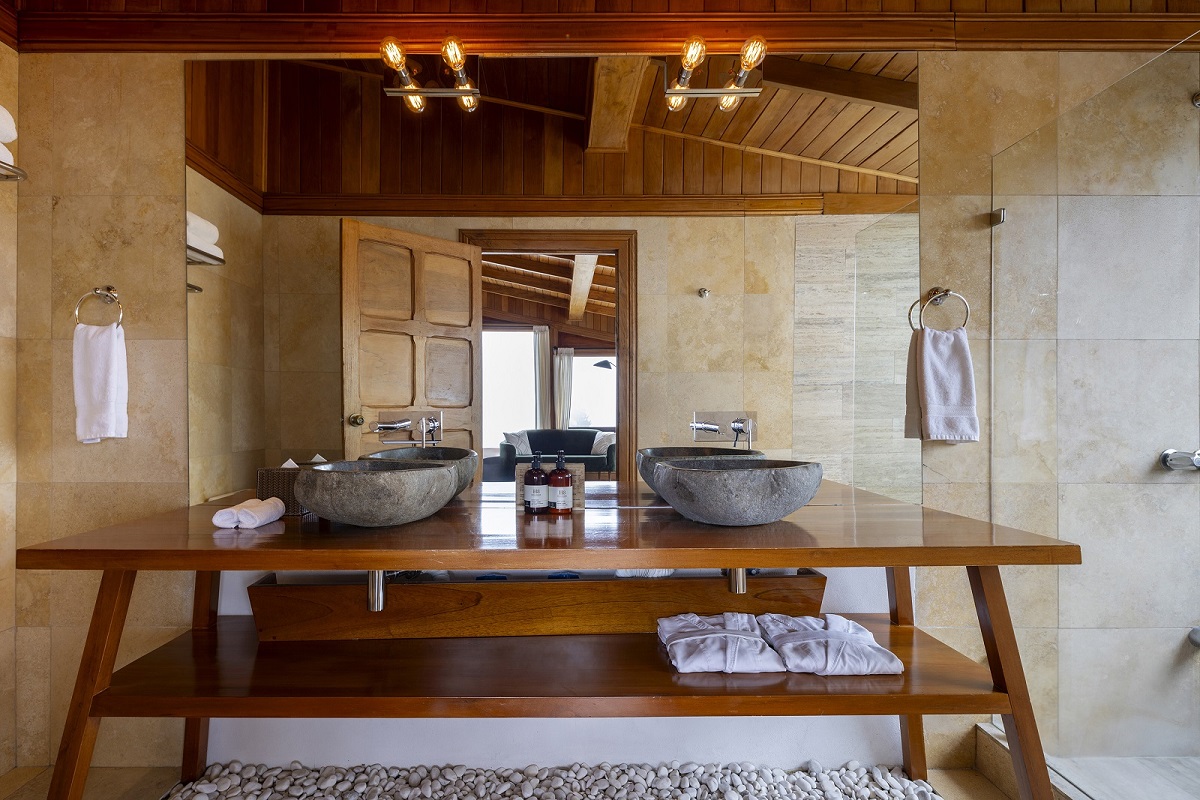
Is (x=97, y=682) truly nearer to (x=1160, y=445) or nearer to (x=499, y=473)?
(x=499, y=473)

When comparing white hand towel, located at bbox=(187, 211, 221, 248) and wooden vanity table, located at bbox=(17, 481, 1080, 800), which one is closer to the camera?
wooden vanity table, located at bbox=(17, 481, 1080, 800)

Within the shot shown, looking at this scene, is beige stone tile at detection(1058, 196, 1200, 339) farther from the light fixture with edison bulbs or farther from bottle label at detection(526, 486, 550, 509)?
the light fixture with edison bulbs

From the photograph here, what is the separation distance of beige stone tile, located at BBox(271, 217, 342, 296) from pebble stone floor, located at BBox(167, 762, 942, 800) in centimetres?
140

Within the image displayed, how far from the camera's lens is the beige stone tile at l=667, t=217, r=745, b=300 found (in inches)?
81.5

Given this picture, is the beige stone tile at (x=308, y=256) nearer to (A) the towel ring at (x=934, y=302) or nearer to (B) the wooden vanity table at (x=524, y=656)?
(B) the wooden vanity table at (x=524, y=656)

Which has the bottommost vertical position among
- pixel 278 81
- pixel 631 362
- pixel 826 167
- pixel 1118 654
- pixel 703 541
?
pixel 1118 654

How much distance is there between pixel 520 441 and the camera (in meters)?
2.07

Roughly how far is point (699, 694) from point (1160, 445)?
4.82 feet

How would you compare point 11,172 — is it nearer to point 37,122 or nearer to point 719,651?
point 37,122

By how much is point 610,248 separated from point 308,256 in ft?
3.02

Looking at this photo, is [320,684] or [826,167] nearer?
[320,684]

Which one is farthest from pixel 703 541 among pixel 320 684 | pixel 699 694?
pixel 320 684

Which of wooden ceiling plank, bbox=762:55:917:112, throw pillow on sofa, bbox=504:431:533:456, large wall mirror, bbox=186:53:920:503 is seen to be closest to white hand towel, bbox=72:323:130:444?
large wall mirror, bbox=186:53:920:503

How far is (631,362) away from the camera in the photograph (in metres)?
2.08
